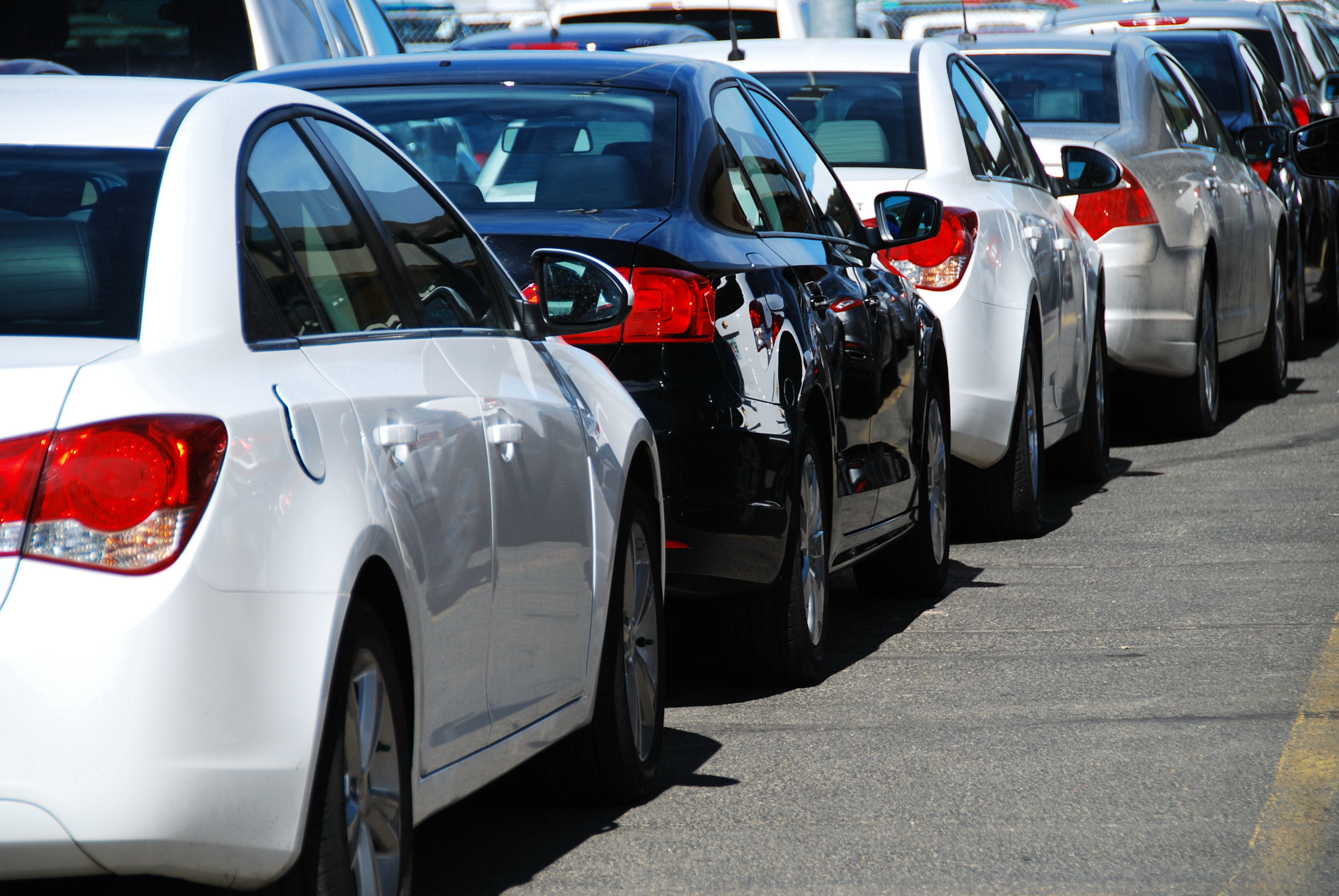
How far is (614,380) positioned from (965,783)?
1.23m

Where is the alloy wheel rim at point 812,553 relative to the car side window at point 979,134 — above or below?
below

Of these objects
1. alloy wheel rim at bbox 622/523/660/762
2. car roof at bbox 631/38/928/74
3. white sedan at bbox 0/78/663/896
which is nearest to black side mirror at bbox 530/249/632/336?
white sedan at bbox 0/78/663/896

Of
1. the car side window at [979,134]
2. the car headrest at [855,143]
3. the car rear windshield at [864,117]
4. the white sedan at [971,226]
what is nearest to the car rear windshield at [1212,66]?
the white sedan at [971,226]

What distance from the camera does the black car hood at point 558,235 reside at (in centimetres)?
558

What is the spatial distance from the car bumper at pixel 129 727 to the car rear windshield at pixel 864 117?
5.81 metres

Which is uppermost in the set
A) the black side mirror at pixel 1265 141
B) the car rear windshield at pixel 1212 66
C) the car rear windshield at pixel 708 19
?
the car rear windshield at pixel 708 19

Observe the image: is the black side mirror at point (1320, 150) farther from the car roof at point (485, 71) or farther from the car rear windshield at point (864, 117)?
→ the car roof at point (485, 71)

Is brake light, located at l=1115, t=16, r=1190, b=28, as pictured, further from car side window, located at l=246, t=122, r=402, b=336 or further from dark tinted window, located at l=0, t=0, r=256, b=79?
car side window, located at l=246, t=122, r=402, b=336

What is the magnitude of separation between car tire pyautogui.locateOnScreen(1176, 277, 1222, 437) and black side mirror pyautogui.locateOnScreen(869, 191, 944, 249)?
4352mm

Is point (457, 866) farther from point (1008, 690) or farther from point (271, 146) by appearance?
point (1008, 690)

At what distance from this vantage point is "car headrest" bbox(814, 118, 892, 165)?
28.2 feet

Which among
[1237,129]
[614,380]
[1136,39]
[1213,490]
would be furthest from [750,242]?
[1237,129]

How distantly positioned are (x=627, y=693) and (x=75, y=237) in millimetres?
2064

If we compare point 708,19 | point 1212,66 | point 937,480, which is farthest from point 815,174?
point 708,19
